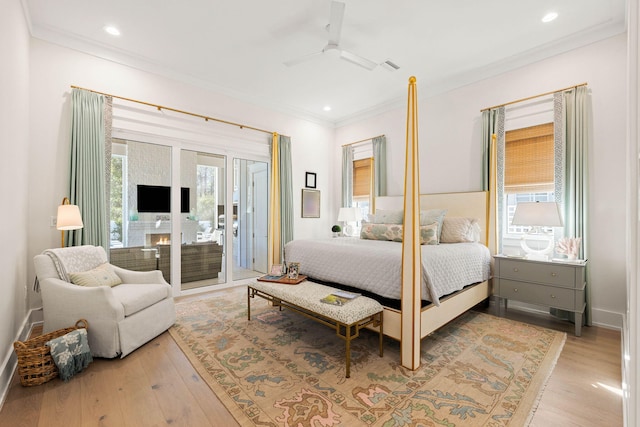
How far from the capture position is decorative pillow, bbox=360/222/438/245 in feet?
11.3

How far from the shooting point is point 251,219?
204 inches

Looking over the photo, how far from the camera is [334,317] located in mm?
2213

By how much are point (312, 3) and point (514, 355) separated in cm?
360

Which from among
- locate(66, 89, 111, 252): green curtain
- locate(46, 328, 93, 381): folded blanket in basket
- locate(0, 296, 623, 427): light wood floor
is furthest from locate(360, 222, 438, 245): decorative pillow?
locate(66, 89, 111, 252): green curtain

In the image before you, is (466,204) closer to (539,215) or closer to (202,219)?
(539,215)

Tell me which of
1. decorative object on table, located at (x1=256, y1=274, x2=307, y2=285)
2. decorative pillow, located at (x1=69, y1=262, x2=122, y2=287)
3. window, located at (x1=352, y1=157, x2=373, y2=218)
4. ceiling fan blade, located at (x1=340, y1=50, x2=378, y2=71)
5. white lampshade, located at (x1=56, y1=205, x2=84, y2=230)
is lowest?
decorative object on table, located at (x1=256, y1=274, x2=307, y2=285)

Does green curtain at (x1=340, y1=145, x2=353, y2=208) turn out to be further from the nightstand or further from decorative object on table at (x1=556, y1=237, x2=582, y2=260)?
decorative object on table at (x1=556, y1=237, x2=582, y2=260)

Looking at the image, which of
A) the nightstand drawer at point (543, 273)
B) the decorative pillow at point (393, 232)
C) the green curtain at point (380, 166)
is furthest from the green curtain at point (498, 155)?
the green curtain at point (380, 166)

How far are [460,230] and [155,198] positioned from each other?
4.01 metres

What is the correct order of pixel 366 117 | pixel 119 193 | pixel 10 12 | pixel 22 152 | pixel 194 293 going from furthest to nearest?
pixel 366 117
pixel 194 293
pixel 119 193
pixel 22 152
pixel 10 12

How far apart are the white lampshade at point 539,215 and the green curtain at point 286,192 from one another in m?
3.34

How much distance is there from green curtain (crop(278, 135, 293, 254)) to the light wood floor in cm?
286

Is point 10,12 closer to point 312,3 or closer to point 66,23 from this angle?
point 66,23

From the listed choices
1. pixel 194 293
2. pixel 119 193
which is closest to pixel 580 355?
pixel 194 293
